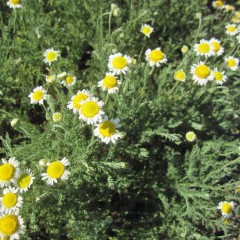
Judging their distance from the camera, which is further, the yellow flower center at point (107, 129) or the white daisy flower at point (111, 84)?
the white daisy flower at point (111, 84)

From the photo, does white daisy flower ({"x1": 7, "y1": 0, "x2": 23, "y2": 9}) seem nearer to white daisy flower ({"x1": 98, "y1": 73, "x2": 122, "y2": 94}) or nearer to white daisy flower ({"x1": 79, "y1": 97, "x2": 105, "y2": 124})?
white daisy flower ({"x1": 98, "y1": 73, "x2": 122, "y2": 94})

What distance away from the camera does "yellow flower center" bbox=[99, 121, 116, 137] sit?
2740 mm

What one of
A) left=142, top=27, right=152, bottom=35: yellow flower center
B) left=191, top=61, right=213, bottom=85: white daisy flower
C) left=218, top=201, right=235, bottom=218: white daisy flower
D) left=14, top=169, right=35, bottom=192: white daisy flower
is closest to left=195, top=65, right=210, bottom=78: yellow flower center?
left=191, top=61, right=213, bottom=85: white daisy flower

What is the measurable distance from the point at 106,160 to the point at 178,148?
130 cm

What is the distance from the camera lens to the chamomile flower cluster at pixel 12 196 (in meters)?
2.50

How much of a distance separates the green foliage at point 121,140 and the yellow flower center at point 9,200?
0.68 ft

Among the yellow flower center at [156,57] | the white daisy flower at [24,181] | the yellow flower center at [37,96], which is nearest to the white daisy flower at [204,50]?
the yellow flower center at [156,57]

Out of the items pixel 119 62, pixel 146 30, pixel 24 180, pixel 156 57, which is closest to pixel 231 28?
pixel 146 30

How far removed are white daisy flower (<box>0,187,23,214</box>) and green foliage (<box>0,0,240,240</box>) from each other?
0.62 feet

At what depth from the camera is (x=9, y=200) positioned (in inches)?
101

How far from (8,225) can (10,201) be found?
7.2 inches

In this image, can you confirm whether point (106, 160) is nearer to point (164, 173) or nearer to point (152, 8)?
point (164, 173)

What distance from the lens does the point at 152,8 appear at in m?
4.57

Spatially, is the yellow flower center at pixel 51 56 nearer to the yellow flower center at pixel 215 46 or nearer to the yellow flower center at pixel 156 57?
the yellow flower center at pixel 156 57
